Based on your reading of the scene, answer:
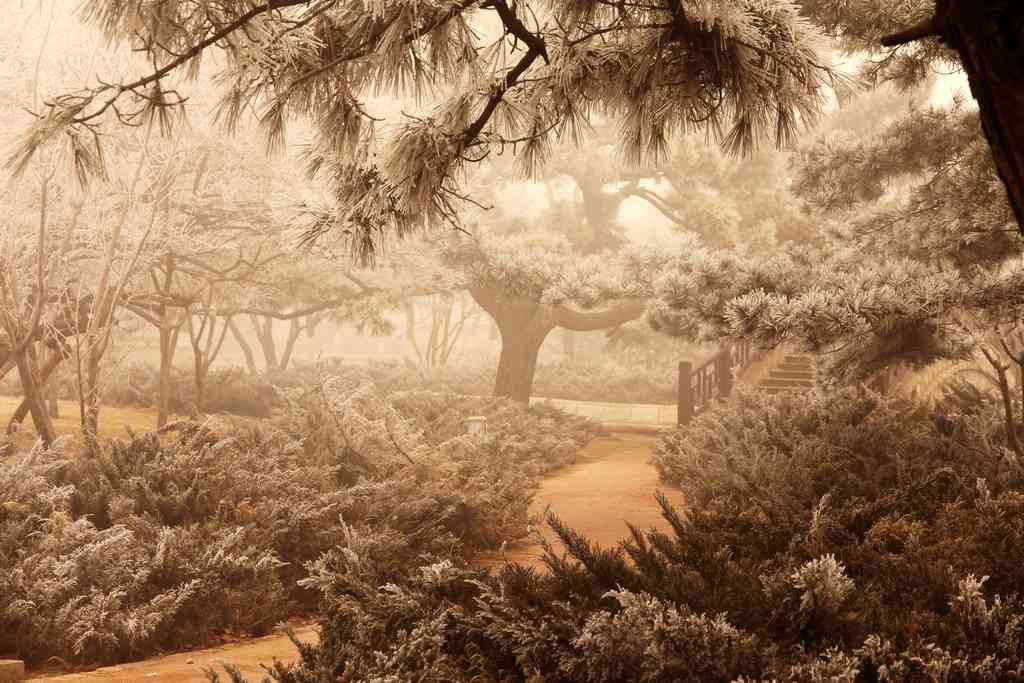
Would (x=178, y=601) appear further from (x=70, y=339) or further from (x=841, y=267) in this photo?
(x=841, y=267)

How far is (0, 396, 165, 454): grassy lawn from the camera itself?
12958 millimetres

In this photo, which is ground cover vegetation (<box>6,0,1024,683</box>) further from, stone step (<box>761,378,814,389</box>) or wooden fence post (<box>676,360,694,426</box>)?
stone step (<box>761,378,814,389</box>)

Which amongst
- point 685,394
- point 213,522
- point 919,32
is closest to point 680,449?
point 685,394

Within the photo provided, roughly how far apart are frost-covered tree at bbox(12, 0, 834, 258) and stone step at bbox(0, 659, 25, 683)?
242 centimetres

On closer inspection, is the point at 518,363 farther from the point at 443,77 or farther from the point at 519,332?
the point at 443,77

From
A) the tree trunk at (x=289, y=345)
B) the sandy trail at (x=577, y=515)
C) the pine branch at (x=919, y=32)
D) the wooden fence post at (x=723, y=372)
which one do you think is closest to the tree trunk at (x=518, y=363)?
the sandy trail at (x=577, y=515)

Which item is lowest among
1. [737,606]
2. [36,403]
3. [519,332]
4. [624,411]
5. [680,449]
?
[624,411]

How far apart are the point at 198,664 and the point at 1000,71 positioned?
4.39 metres

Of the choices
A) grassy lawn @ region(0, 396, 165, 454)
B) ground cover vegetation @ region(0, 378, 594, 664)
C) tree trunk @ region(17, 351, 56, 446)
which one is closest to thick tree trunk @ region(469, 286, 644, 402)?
grassy lawn @ region(0, 396, 165, 454)

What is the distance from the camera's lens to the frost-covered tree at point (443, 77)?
162 inches

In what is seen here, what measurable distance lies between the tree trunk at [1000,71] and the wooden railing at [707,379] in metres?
11.4

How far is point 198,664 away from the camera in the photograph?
Answer: 4.62m

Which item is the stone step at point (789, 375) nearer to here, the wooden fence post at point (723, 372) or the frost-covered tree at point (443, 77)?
the wooden fence post at point (723, 372)

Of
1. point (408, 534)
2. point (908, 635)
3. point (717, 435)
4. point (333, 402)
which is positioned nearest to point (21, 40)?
point (333, 402)
